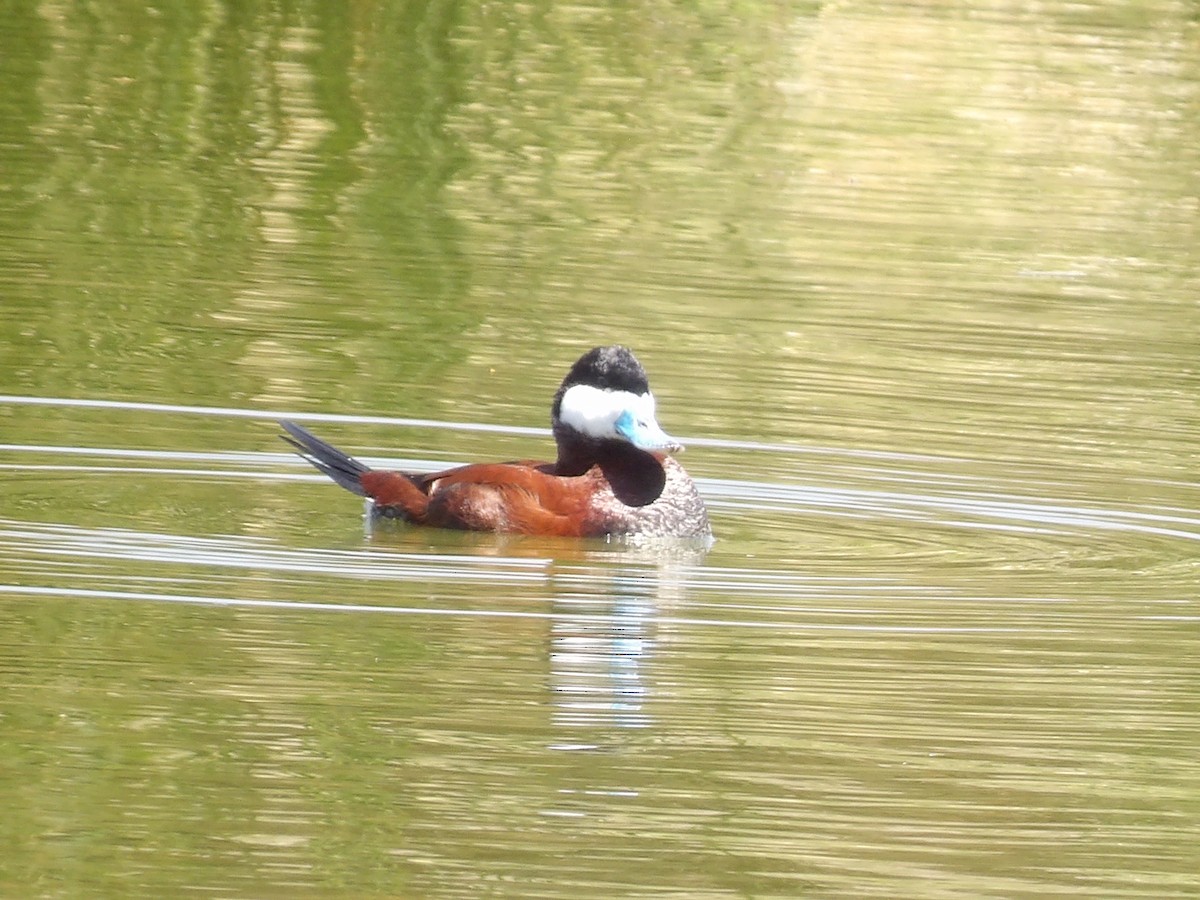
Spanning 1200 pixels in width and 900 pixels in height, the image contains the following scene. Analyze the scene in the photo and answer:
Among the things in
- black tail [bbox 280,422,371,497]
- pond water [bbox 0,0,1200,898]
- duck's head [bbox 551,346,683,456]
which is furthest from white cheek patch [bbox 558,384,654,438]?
black tail [bbox 280,422,371,497]

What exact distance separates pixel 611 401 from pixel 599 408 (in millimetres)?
59

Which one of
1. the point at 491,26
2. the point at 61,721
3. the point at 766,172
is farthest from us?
the point at 491,26

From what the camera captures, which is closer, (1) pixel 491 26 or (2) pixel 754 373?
(2) pixel 754 373

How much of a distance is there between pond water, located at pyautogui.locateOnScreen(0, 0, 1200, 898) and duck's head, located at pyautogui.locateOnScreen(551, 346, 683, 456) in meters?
0.47

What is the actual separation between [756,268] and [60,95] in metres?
7.50

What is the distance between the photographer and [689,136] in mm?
22594

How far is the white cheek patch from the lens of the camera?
10.6 m

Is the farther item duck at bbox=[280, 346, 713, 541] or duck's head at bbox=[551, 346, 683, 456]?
duck's head at bbox=[551, 346, 683, 456]

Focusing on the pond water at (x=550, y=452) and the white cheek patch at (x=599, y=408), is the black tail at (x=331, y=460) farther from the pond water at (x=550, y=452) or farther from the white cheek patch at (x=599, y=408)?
the white cheek patch at (x=599, y=408)

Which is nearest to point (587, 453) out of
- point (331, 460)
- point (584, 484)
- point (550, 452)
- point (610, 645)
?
point (584, 484)

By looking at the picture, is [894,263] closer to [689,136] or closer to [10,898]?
[689,136]

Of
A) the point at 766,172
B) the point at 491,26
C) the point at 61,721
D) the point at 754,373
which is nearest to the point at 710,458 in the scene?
the point at 754,373

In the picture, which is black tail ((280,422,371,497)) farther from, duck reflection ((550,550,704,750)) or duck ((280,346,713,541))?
duck reflection ((550,550,704,750))

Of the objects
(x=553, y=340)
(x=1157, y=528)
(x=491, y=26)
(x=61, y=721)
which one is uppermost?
(x=61, y=721)
